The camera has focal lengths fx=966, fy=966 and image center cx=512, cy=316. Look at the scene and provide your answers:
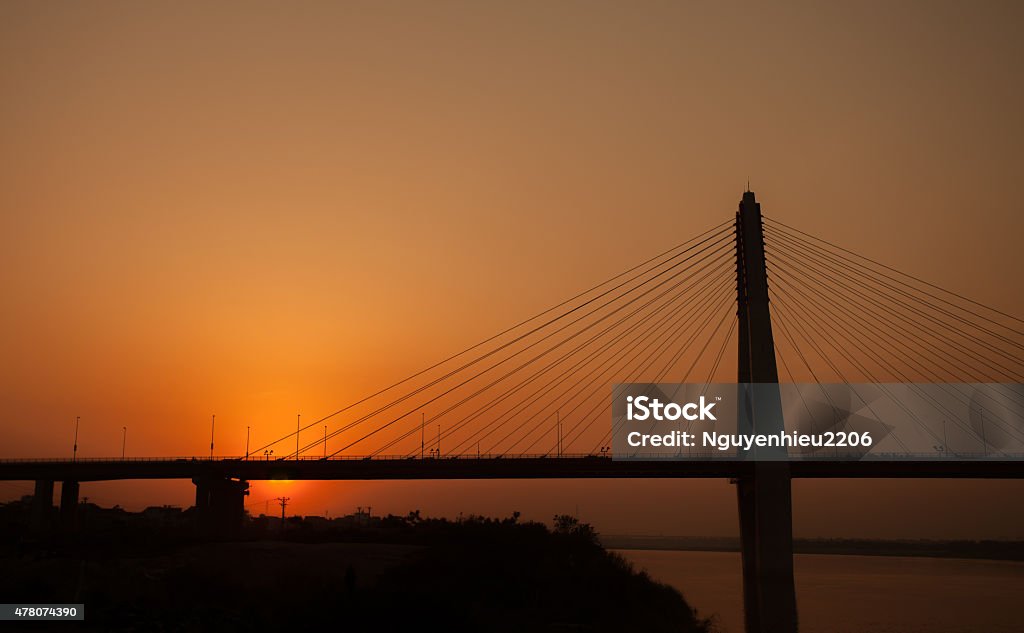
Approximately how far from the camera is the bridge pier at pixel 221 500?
226 ft

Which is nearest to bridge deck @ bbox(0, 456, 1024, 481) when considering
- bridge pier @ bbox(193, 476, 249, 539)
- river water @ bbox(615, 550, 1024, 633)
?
bridge pier @ bbox(193, 476, 249, 539)

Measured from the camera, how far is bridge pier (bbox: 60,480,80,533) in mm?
82812

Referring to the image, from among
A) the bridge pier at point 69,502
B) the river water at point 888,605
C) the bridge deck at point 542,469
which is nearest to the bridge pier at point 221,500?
the bridge deck at point 542,469

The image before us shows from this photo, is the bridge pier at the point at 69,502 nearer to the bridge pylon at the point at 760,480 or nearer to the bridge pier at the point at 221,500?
the bridge pier at the point at 221,500

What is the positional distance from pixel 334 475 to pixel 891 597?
5680cm

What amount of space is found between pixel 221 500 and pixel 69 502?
22231mm

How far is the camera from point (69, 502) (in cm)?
8425

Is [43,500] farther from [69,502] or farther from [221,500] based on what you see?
[221,500]

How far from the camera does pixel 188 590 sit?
3039cm

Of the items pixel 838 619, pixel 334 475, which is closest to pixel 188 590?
pixel 334 475

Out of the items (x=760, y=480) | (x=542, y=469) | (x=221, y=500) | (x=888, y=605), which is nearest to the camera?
(x=760, y=480)

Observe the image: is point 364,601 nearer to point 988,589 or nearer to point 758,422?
point 758,422

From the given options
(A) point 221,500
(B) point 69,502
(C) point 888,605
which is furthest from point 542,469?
(B) point 69,502

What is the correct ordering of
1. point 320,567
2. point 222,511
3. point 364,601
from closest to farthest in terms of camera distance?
point 364,601 → point 320,567 → point 222,511
